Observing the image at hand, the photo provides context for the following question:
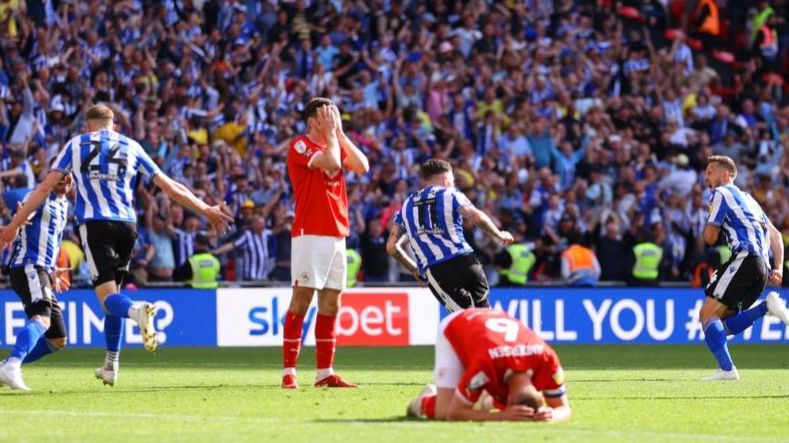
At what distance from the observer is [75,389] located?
12578 mm

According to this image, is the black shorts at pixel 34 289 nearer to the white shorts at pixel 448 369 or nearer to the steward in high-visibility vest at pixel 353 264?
the white shorts at pixel 448 369

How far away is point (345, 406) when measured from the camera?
10.8 m

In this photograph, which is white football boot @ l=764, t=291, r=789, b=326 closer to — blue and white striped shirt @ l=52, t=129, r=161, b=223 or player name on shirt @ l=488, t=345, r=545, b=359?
player name on shirt @ l=488, t=345, r=545, b=359

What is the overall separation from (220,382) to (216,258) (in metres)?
9.39

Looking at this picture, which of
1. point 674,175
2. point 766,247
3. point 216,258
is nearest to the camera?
point 766,247

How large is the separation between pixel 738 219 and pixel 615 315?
9.03 m

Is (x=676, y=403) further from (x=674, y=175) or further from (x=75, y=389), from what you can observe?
(x=674, y=175)

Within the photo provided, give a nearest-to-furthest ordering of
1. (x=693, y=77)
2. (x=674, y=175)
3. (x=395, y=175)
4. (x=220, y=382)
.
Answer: (x=220, y=382)
(x=395, y=175)
(x=674, y=175)
(x=693, y=77)

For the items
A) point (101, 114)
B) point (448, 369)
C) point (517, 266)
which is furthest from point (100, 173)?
point (517, 266)

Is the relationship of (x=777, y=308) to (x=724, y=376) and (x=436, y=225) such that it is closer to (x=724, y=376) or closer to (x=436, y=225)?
(x=724, y=376)

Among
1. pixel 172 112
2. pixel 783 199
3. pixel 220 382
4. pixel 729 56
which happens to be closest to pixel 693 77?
pixel 729 56

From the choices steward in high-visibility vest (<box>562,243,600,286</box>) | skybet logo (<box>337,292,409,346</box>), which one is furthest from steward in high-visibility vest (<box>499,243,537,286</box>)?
skybet logo (<box>337,292,409,346</box>)

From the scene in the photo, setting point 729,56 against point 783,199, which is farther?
point 729,56

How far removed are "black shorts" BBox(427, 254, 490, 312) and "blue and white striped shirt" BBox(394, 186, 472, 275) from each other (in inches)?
2.5
